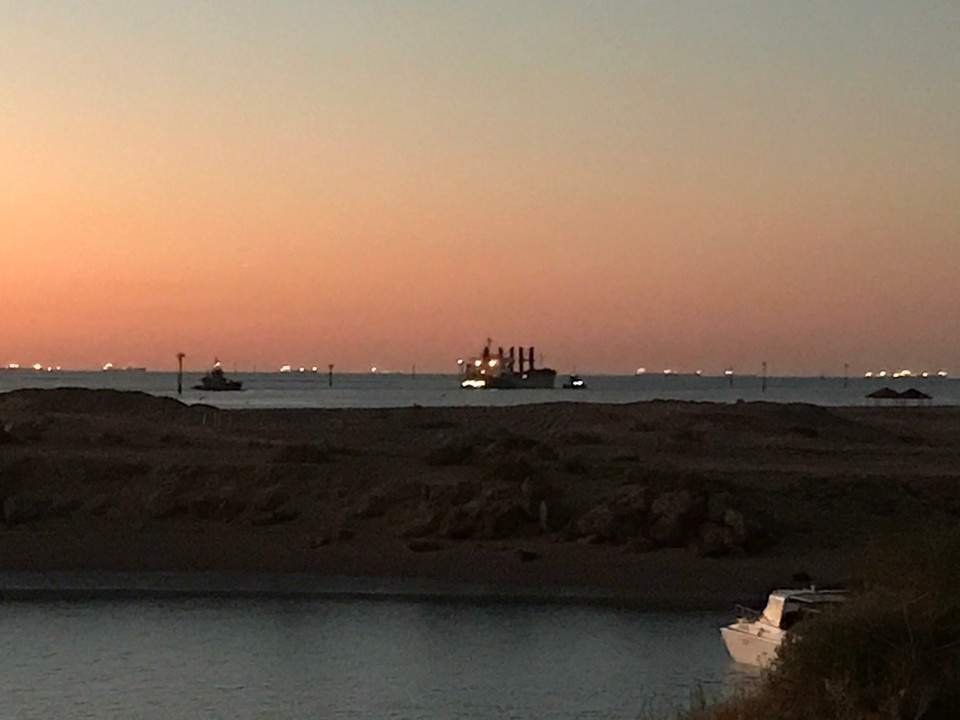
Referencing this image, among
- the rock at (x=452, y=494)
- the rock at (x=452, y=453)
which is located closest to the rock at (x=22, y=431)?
the rock at (x=452, y=453)

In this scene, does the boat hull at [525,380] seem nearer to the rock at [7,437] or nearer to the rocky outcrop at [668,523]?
the rock at [7,437]

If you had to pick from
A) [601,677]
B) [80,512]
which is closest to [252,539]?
[80,512]

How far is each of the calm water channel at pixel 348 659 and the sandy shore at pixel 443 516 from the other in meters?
1.99

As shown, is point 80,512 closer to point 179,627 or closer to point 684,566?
point 179,627

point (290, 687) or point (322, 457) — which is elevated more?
point (322, 457)

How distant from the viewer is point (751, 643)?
20.2 meters

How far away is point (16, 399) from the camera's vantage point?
2186 inches

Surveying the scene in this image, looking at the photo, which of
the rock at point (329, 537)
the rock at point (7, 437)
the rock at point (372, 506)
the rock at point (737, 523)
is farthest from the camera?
the rock at point (7, 437)

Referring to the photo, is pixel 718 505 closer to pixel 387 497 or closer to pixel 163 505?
pixel 387 497

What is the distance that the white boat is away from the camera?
19797 millimetres

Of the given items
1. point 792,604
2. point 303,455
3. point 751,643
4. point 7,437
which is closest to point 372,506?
point 303,455

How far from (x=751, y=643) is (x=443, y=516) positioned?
462 inches

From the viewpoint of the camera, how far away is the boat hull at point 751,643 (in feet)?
64.5

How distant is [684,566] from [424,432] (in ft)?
70.5
